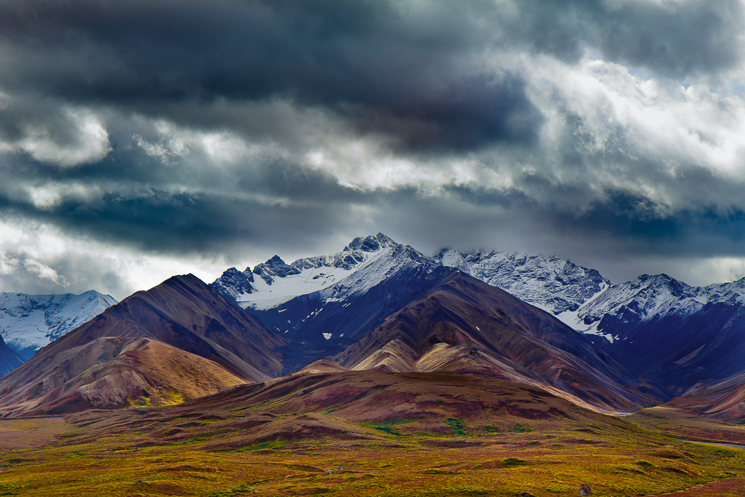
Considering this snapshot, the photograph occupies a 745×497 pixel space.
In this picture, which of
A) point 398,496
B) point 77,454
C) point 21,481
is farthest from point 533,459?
point 77,454

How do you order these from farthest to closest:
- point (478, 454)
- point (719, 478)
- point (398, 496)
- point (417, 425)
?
point (417, 425) < point (478, 454) < point (719, 478) < point (398, 496)

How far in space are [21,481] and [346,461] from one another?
6179 centimetres

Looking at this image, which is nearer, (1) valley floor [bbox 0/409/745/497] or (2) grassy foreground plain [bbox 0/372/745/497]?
(1) valley floor [bbox 0/409/745/497]

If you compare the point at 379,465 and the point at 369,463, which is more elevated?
the point at 379,465

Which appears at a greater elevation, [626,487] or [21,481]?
[21,481]

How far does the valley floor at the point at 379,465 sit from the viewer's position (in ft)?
325

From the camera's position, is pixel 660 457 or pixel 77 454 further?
pixel 77 454

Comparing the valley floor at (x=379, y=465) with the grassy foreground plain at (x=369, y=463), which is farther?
the grassy foreground plain at (x=369, y=463)

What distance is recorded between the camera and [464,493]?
3730 inches

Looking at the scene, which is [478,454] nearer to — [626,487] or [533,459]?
[533,459]

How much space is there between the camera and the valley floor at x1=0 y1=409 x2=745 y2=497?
98938 millimetres

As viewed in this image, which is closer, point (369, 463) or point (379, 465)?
point (379, 465)

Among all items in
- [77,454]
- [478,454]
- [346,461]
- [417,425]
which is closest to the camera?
[346,461]

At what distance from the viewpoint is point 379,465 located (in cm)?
12538
